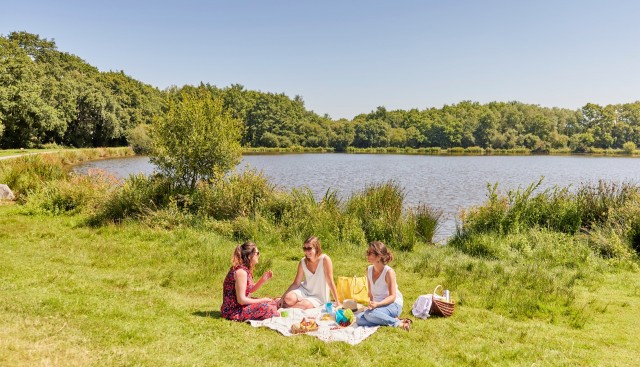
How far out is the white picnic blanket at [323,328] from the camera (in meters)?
5.27

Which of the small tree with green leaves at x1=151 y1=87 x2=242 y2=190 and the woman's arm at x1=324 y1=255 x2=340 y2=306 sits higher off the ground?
the small tree with green leaves at x1=151 y1=87 x2=242 y2=190

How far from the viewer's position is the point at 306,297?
647 centimetres

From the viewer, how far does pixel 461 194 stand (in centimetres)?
2484

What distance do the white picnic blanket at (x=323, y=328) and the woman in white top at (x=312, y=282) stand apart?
0.26 m

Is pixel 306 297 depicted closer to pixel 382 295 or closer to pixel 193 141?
pixel 382 295

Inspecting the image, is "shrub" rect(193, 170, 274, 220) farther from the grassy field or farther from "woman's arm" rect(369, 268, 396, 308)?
"woman's arm" rect(369, 268, 396, 308)

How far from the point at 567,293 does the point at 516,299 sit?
114 centimetres

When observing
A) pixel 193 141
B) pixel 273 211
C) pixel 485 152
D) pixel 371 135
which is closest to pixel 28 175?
pixel 193 141

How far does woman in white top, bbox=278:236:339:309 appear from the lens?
6336 mm

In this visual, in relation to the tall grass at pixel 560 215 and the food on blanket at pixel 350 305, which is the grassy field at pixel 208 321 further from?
the tall grass at pixel 560 215

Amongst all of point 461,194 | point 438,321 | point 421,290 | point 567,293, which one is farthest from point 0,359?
point 461,194

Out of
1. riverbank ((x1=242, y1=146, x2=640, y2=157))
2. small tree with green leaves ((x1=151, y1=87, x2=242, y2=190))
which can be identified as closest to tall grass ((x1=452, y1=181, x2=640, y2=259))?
small tree with green leaves ((x1=151, y1=87, x2=242, y2=190))

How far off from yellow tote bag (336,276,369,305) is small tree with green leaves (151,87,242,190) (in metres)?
7.43

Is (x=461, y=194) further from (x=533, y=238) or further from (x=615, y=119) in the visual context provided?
(x=615, y=119)
